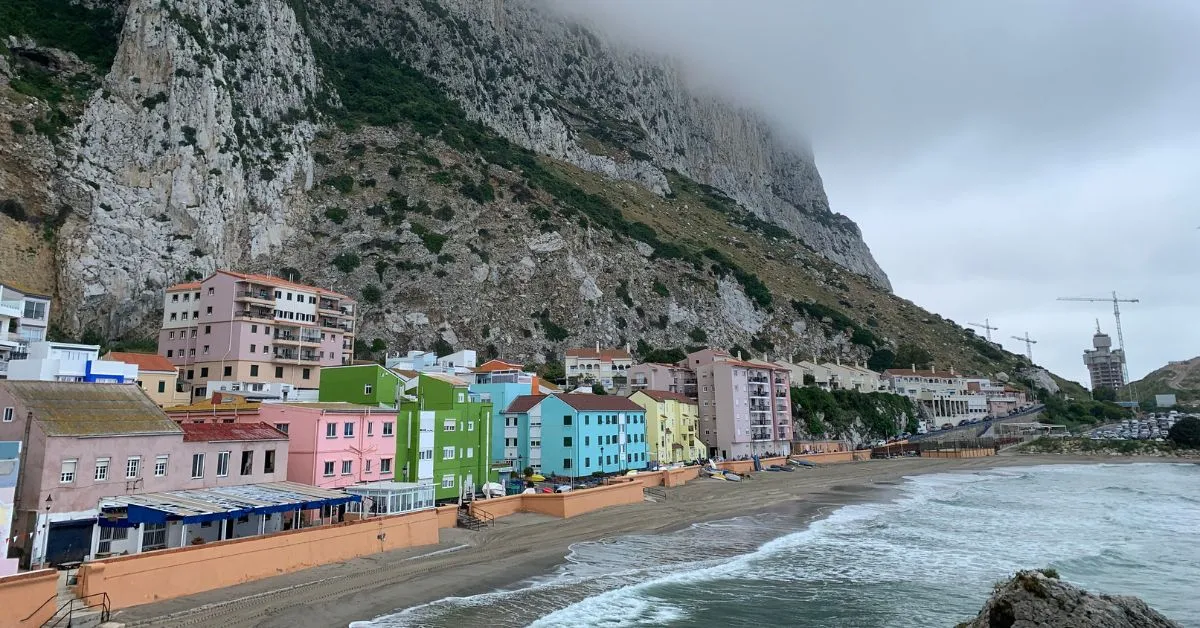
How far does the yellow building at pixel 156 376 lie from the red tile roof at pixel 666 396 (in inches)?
1568

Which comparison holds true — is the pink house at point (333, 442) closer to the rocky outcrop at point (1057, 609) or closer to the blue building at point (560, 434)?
the blue building at point (560, 434)

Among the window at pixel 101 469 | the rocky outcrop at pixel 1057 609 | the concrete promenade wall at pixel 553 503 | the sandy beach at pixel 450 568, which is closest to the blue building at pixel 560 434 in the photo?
the sandy beach at pixel 450 568

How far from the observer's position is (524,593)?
23281 mm

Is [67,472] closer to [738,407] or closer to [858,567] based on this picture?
[858,567]

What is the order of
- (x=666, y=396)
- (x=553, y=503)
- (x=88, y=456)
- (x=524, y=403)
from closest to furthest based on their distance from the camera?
(x=88, y=456) < (x=553, y=503) < (x=524, y=403) < (x=666, y=396)

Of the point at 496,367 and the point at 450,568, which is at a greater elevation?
the point at 496,367

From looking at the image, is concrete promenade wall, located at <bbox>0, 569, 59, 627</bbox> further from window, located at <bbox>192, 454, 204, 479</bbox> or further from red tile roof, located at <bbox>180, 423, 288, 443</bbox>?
red tile roof, located at <bbox>180, 423, 288, 443</bbox>

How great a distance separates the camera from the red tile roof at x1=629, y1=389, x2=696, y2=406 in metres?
64.4

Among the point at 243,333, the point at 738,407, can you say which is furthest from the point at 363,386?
the point at 738,407

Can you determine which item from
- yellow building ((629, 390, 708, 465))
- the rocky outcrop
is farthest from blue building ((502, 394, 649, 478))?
the rocky outcrop

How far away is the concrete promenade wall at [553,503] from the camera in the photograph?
36344 mm

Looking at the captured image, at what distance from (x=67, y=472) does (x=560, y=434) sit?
32465mm

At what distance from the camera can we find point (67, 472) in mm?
22500

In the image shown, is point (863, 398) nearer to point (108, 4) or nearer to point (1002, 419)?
point (1002, 419)
